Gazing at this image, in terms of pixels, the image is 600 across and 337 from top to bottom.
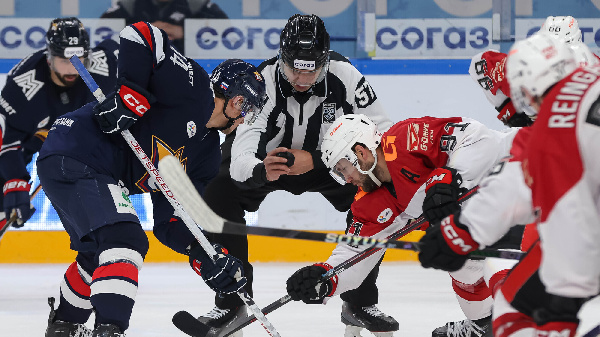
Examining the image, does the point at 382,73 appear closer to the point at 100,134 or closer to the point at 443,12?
the point at 443,12

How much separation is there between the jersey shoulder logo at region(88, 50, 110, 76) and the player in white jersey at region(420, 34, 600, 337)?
2.36 m

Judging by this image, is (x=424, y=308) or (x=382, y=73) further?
(x=382, y=73)

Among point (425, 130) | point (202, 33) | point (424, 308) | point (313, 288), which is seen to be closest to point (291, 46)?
point (425, 130)

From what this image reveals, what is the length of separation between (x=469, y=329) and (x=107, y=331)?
1.31 metres

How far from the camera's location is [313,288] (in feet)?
9.71

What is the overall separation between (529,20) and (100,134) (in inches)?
152

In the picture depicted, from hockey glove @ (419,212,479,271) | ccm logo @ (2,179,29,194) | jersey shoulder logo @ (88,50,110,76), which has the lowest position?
hockey glove @ (419,212,479,271)

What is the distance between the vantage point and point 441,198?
2.71 metres

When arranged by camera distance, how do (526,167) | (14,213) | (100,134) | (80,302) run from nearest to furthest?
(526,167)
(100,134)
(80,302)
(14,213)

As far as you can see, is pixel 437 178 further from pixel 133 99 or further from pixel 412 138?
pixel 133 99

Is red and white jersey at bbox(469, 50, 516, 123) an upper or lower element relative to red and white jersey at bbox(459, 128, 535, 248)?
upper

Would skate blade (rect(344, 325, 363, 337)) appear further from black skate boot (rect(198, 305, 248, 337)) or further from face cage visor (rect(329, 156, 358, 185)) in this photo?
face cage visor (rect(329, 156, 358, 185))

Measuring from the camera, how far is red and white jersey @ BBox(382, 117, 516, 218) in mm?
3010

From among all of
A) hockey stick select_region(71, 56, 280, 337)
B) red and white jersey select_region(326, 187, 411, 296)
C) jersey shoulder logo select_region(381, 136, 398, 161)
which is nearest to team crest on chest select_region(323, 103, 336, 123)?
red and white jersey select_region(326, 187, 411, 296)
